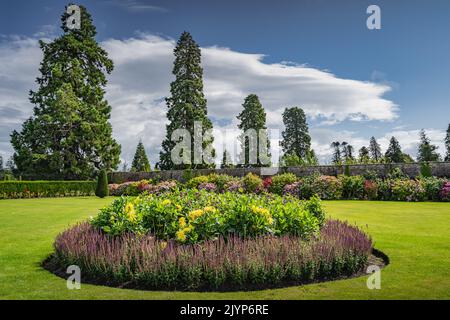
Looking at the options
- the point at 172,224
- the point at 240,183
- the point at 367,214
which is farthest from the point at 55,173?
the point at 172,224

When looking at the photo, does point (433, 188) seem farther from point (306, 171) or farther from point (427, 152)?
point (427, 152)

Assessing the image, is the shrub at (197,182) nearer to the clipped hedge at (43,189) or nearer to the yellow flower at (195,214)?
the clipped hedge at (43,189)

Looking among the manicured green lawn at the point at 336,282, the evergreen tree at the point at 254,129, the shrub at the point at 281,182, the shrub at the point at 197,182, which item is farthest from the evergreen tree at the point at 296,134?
the manicured green lawn at the point at 336,282

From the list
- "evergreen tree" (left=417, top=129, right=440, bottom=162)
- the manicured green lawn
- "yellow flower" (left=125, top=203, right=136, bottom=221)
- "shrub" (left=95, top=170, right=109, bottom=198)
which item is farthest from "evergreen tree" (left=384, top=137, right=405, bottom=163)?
"yellow flower" (left=125, top=203, right=136, bottom=221)

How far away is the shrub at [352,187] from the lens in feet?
65.0

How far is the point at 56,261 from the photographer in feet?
19.8

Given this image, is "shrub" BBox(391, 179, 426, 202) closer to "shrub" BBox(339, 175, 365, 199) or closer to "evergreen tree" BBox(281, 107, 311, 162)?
"shrub" BBox(339, 175, 365, 199)

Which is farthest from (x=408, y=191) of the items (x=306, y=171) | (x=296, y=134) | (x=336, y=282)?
(x=296, y=134)

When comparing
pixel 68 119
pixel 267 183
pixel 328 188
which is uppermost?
pixel 68 119

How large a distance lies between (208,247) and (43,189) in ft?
84.0

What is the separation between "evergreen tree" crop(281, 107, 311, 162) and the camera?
4944cm

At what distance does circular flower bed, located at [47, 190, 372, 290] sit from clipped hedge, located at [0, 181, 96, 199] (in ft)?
74.3

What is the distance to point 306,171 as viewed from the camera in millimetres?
23969
